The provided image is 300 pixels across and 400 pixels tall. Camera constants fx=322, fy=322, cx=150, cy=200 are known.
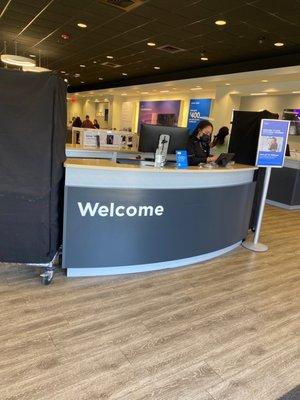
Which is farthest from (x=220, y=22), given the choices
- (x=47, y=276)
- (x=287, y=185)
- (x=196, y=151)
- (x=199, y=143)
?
(x=47, y=276)

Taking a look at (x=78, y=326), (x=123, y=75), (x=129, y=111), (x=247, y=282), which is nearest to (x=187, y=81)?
(x=123, y=75)

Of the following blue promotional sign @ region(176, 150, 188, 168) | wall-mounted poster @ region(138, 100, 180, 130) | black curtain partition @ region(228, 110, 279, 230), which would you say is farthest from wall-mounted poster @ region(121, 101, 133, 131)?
blue promotional sign @ region(176, 150, 188, 168)

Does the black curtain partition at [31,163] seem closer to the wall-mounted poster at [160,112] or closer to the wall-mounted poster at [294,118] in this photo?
the wall-mounted poster at [294,118]

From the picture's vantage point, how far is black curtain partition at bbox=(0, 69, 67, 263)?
257 cm

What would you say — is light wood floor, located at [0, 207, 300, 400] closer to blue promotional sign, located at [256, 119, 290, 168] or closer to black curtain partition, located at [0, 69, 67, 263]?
black curtain partition, located at [0, 69, 67, 263]

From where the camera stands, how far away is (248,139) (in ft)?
15.9

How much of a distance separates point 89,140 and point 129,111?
12.0 metres

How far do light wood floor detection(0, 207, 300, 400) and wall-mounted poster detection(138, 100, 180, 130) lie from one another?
1084cm

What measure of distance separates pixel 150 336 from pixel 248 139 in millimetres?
3476

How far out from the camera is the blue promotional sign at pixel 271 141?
4008mm

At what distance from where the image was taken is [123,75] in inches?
528

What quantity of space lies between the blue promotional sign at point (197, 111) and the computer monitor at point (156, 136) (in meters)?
8.37

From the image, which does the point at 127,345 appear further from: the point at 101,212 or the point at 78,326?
the point at 101,212

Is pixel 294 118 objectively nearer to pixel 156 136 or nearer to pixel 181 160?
pixel 156 136
